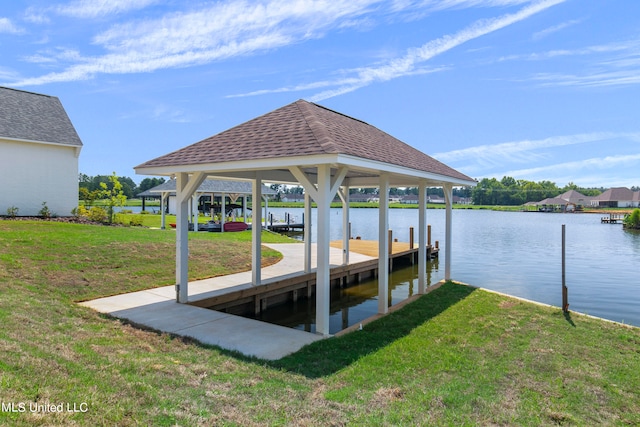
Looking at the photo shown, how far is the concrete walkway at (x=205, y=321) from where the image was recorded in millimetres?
5996

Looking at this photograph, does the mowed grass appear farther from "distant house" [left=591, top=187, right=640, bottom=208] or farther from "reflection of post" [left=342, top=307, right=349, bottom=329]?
"distant house" [left=591, top=187, right=640, bottom=208]

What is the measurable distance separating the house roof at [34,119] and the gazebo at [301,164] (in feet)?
44.0

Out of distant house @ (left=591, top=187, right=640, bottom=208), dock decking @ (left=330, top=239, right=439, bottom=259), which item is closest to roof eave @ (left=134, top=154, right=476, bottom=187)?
dock decking @ (left=330, top=239, right=439, bottom=259)

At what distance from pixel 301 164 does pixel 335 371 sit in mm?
3107

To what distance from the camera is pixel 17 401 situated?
10.1ft

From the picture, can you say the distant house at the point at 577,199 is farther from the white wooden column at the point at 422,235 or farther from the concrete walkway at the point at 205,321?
the concrete walkway at the point at 205,321

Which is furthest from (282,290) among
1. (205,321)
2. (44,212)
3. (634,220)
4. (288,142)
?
(634,220)

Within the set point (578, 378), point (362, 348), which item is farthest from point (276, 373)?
point (578, 378)

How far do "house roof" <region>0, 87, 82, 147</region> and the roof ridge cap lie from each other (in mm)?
15034

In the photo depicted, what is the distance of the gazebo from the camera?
21.4ft

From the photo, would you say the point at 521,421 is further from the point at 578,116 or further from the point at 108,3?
the point at 578,116

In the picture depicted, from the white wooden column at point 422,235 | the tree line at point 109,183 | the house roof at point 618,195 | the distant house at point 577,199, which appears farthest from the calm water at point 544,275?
the distant house at point 577,199

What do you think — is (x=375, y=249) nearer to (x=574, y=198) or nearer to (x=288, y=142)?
(x=288, y=142)

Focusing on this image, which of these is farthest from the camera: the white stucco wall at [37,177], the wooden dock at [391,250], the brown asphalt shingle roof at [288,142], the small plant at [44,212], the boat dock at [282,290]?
the small plant at [44,212]
